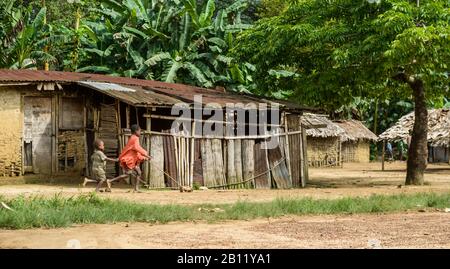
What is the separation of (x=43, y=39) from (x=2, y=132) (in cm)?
772

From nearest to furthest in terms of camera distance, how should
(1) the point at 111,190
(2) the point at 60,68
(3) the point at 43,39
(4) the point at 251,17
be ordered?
(1) the point at 111,190 → (3) the point at 43,39 → (2) the point at 60,68 → (4) the point at 251,17

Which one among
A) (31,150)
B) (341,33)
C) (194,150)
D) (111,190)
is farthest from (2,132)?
(341,33)

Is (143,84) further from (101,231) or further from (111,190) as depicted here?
(101,231)

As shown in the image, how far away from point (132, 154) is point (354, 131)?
23.6 metres

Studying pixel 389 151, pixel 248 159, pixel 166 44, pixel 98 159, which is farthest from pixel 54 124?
pixel 389 151

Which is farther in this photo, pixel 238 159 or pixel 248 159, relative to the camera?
pixel 248 159

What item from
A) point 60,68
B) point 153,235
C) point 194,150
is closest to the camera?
point 153,235

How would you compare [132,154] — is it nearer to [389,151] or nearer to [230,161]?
[230,161]

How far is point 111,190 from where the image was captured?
47.2 ft

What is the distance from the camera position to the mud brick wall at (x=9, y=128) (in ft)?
51.8

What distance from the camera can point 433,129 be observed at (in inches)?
1249

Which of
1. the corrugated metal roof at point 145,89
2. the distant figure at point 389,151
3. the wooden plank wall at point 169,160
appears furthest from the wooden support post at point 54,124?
the distant figure at point 389,151

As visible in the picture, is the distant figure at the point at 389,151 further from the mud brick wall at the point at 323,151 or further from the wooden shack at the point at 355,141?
the mud brick wall at the point at 323,151

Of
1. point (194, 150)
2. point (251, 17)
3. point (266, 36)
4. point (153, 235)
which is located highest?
point (251, 17)
